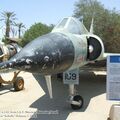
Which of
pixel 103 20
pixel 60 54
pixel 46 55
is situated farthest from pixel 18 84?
pixel 103 20

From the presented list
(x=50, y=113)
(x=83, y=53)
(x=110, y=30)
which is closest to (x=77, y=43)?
(x=83, y=53)

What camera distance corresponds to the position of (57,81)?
1537 cm

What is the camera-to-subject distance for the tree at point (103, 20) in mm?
24891

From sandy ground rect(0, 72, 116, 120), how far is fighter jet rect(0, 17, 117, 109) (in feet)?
1.66

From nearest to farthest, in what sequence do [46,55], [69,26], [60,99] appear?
[46,55] < [69,26] < [60,99]

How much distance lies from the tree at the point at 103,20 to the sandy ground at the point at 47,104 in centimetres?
1140

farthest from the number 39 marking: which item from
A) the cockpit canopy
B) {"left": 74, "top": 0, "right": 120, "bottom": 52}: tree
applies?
{"left": 74, "top": 0, "right": 120, "bottom": 52}: tree

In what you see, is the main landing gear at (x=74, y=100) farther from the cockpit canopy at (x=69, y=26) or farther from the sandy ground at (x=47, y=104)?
the cockpit canopy at (x=69, y=26)

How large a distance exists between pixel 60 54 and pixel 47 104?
3.07 metres

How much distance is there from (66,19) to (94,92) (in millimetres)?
3702

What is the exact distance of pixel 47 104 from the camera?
389 inches

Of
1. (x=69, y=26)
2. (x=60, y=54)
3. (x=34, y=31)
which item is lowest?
(x=60, y=54)

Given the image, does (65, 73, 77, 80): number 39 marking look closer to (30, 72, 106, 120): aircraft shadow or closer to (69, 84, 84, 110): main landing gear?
(69, 84, 84, 110): main landing gear

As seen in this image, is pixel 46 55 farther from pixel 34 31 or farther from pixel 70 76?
pixel 34 31
